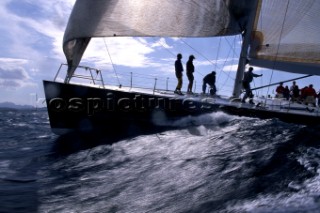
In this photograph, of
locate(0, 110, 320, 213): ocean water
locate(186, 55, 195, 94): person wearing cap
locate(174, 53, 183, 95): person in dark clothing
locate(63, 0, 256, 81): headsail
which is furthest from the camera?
locate(186, 55, 195, 94): person wearing cap

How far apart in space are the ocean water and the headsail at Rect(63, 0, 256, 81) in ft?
7.51

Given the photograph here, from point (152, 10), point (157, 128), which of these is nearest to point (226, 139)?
point (157, 128)

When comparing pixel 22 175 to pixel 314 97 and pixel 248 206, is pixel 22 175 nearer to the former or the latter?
pixel 248 206

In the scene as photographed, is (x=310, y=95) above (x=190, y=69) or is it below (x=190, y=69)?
below

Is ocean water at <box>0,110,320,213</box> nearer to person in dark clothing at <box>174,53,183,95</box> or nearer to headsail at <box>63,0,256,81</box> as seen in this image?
headsail at <box>63,0,256,81</box>

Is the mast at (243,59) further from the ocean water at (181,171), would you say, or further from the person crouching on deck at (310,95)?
the person crouching on deck at (310,95)

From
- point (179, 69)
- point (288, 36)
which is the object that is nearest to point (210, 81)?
point (179, 69)

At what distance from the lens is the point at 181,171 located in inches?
240

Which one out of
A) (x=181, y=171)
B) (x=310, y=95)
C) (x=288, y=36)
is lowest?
(x=181, y=171)

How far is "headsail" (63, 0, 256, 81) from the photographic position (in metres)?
9.02

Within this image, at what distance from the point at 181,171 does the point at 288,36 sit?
7700mm

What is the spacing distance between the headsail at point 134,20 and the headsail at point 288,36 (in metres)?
2.77

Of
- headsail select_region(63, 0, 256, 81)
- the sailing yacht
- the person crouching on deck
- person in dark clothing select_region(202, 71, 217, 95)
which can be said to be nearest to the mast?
the sailing yacht

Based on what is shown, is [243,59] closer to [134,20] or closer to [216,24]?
[216,24]
